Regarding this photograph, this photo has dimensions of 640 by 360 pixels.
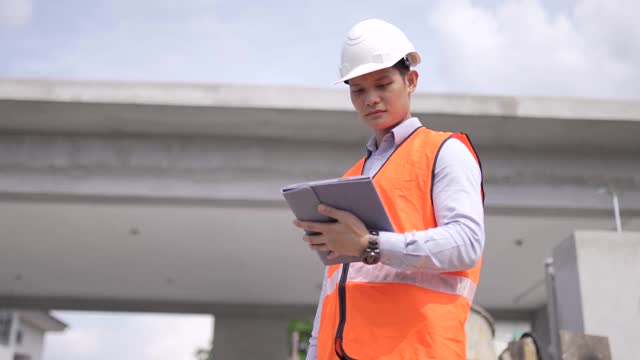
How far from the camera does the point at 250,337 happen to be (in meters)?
16.3

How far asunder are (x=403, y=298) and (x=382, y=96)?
583mm

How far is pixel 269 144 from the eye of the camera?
32.0ft

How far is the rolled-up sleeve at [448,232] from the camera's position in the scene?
1648mm

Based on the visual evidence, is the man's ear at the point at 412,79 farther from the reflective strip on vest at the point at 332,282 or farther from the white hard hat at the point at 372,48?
the reflective strip on vest at the point at 332,282

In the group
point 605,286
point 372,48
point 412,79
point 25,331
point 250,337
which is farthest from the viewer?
point 25,331

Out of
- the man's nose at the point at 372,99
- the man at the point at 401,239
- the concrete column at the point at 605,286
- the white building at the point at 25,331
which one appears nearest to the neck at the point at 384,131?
the man at the point at 401,239

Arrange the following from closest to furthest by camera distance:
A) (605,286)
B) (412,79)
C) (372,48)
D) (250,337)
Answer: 1. (372,48)
2. (412,79)
3. (605,286)
4. (250,337)

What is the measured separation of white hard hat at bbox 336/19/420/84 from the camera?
1.89 metres

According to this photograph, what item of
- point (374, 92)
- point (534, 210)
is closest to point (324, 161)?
point (534, 210)

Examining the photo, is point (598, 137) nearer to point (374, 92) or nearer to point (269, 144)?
point (269, 144)

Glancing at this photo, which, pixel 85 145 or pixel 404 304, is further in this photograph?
pixel 85 145

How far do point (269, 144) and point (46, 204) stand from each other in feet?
11.1

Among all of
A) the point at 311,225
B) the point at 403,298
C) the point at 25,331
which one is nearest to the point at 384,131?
the point at 311,225

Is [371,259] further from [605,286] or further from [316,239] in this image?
[605,286]
